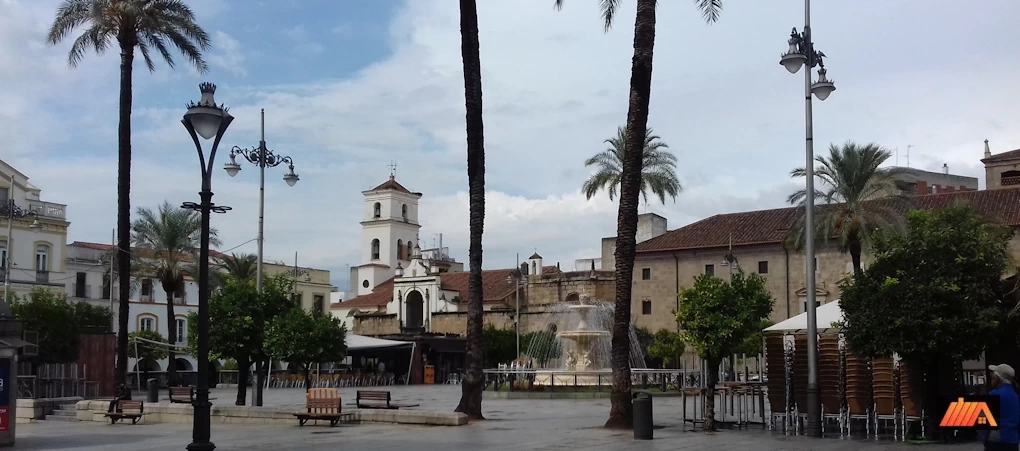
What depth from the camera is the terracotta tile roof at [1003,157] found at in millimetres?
63250

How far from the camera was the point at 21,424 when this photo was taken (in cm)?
2533

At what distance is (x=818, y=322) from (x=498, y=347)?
46121 mm

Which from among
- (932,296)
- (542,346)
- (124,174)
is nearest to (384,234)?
(542,346)

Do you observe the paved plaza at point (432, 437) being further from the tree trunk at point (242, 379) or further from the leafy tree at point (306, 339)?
the leafy tree at point (306, 339)

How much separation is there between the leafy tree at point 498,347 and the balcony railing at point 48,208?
25.7 meters

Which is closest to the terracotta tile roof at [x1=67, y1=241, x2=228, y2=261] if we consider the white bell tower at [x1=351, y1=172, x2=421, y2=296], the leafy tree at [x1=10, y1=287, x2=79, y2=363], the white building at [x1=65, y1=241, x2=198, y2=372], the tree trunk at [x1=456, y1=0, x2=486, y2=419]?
the white building at [x1=65, y1=241, x2=198, y2=372]

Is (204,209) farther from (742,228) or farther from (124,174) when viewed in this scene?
(742,228)

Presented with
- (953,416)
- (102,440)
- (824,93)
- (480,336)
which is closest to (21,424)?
(102,440)

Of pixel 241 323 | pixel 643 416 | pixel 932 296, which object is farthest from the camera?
pixel 241 323

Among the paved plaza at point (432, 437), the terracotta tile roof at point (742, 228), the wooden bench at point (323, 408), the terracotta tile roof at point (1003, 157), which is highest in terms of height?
the terracotta tile roof at point (1003, 157)

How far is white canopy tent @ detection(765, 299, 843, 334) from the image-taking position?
1981 cm

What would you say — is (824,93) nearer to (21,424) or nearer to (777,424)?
(777,424)

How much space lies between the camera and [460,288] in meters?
80.0

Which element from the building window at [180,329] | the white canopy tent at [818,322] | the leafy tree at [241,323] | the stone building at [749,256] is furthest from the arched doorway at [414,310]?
the white canopy tent at [818,322]
